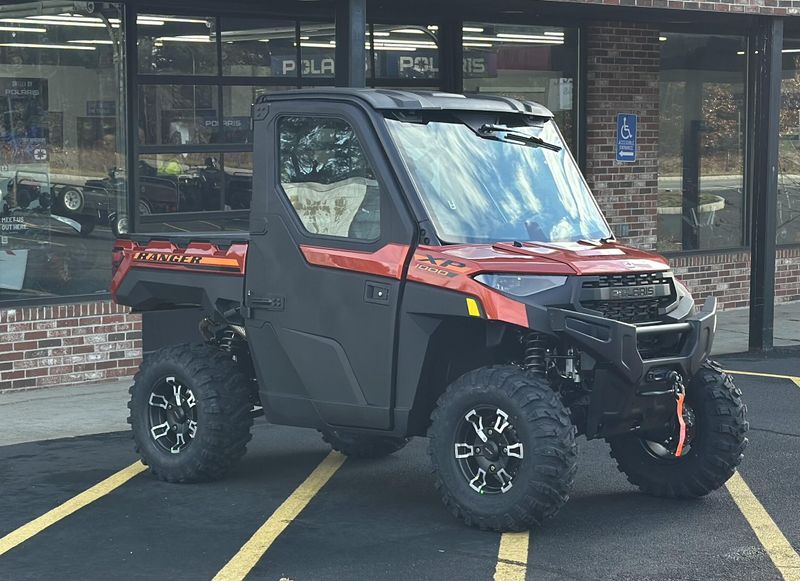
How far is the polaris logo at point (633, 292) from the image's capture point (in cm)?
732

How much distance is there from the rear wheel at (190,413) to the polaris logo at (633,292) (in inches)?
92.9

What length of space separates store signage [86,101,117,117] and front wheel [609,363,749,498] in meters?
6.09

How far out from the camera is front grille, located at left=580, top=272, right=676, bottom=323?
725cm

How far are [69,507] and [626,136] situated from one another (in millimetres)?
10023

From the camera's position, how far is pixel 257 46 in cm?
1338

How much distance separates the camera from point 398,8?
565 inches

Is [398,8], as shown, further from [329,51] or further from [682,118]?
[682,118]

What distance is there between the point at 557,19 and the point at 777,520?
30.2 feet

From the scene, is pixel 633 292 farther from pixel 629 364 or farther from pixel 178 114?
pixel 178 114

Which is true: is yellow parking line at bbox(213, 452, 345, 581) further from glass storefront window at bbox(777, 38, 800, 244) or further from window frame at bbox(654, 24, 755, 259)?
glass storefront window at bbox(777, 38, 800, 244)

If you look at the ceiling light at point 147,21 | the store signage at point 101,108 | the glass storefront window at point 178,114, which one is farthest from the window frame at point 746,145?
the store signage at point 101,108

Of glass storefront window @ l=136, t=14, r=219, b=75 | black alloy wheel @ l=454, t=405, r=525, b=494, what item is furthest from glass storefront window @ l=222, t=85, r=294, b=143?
black alloy wheel @ l=454, t=405, r=525, b=494

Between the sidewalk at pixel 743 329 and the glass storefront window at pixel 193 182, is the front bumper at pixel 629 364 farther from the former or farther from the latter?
the sidewalk at pixel 743 329

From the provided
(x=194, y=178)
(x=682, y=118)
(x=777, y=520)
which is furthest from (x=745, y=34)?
(x=777, y=520)
